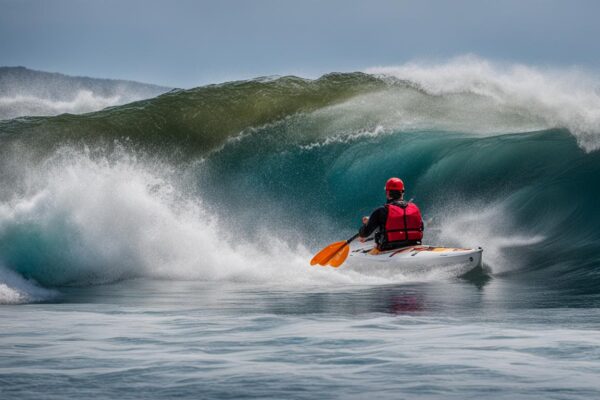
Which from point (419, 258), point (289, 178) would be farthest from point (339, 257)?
point (289, 178)

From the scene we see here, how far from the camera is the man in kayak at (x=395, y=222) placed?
12.1 metres

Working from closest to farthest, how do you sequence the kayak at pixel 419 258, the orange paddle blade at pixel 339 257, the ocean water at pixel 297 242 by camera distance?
the ocean water at pixel 297 242 < the kayak at pixel 419 258 < the orange paddle blade at pixel 339 257

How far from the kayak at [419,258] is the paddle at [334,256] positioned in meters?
0.24

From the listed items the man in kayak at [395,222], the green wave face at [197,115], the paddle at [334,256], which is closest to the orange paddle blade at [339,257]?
the paddle at [334,256]

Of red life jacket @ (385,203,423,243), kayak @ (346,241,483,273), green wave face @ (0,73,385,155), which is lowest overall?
kayak @ (346,241,483,273)

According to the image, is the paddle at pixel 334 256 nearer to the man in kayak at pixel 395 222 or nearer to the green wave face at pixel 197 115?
the man in kayak at pixel 395 222

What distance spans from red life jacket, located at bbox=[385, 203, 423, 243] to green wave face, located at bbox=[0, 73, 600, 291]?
3.00 feet

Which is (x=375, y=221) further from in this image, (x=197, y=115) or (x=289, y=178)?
(x=197, y=115)

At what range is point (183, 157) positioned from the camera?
66.8 ft

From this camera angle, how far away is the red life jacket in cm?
1212

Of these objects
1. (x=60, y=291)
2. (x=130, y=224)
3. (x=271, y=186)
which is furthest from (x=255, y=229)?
(x=60, y=291)

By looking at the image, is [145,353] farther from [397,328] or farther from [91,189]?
[91,189]

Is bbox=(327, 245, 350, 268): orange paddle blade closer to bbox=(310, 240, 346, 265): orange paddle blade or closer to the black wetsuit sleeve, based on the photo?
bbox=(310, 240, 346, 265): orange paddle blade

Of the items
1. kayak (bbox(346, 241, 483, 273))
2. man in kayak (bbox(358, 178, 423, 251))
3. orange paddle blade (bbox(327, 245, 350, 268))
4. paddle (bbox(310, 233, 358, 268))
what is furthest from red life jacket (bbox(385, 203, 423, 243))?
orange paddle blade (bbox(327, 245, 350, 268))
